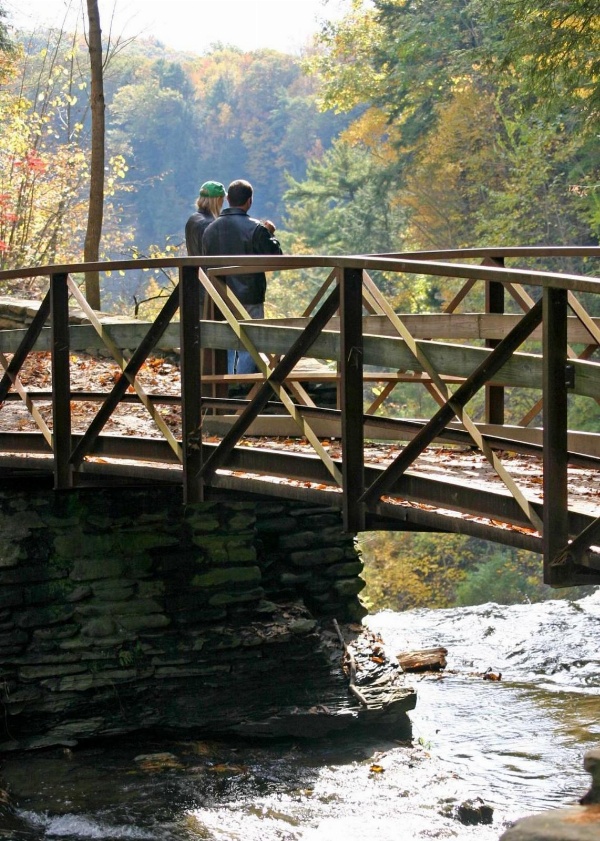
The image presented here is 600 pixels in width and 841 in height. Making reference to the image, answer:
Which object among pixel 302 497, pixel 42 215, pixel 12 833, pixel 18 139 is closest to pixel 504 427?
pixel 302 497

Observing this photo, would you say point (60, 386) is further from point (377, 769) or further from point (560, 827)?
point (560, 827)

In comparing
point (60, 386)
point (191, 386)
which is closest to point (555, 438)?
point (191, 386)

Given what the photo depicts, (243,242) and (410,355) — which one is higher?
(243,242)

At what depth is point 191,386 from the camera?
6516mm

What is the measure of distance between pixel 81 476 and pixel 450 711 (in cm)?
374

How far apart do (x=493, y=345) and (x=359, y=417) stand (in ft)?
8.35

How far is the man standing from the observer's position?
8.39 metres

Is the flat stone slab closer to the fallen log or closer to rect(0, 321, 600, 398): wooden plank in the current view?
rect(0, 321, 600, 398): wooden plank

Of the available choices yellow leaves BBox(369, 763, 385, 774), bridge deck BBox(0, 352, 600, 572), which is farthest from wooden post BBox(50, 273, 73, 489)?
yellow leaves BBox(369, 763, 385, 774)

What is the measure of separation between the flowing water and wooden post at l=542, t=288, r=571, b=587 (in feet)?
8.60

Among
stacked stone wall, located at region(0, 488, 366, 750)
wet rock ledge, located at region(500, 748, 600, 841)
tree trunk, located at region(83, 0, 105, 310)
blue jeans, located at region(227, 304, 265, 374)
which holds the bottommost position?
stacked stone wall, located at region(0, 488, 366, 750)

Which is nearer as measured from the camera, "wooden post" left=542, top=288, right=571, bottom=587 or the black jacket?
"wooden post" left=542, top=288, right=571, bottom=587

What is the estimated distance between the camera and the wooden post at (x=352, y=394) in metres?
5.58

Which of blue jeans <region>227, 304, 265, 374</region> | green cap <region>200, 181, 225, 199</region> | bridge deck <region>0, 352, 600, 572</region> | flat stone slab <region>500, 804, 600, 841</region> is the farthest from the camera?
green cap <region>200, 181, 225, 199</region>
